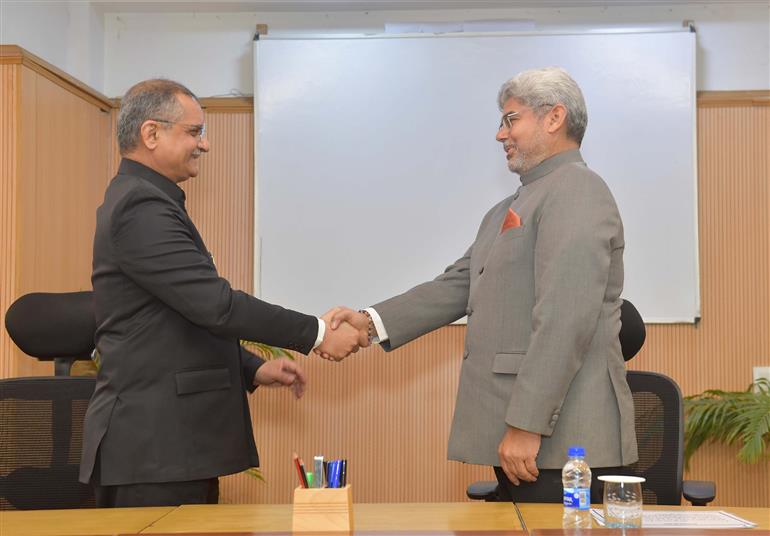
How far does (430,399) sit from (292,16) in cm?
194

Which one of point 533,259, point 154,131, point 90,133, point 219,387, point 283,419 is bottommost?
point 283,419

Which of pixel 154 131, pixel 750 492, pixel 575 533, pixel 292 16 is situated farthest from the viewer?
pixel 292 16

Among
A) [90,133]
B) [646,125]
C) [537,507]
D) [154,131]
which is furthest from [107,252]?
[646,125]

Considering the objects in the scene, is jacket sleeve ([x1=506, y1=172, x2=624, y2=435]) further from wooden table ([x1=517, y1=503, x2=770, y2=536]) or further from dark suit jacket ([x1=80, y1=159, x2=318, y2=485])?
dark suit jacket ([x1=80, y1=159, x2=318, y2=485])

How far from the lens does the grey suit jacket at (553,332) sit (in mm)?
2215

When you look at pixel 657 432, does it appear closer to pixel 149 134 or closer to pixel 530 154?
pixel 530 154

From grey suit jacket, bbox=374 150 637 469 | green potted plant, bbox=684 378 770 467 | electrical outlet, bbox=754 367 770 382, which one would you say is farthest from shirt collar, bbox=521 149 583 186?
electrical outlet, bbox=754 367 770 382

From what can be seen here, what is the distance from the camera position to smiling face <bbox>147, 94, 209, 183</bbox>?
253 centimetres

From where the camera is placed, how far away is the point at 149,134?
252 centimetres

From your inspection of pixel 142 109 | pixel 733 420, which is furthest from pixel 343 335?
pixel 733 420

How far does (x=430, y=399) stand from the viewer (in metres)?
4.29

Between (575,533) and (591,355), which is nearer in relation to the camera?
(575,533)

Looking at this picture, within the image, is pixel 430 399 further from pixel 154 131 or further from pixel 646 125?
pixel 154 131

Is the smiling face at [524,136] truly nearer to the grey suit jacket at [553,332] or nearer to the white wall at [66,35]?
Result: the grey suit jacket at [553,332]
